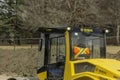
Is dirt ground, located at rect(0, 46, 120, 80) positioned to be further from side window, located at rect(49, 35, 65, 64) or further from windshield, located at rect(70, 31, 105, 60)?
windshield, located at rect(70, 31, 105, 60)

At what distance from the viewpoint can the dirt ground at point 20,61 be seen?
28.8m

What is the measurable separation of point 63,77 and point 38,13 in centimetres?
3696

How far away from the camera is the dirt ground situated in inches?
1134

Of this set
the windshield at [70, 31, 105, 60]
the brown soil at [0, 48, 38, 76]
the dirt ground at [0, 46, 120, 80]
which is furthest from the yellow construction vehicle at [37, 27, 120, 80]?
the brown soil at [0, 48, 38, 76]

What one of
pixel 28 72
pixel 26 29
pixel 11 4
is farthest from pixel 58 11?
pixel 28 72

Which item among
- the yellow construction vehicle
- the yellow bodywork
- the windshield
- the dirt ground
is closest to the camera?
the yellow construction vehicle

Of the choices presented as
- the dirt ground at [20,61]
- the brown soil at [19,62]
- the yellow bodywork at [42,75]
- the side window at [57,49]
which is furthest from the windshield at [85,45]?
the brown soil at [19,62]

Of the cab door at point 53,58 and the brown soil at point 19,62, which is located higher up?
the cab door at point 53,58

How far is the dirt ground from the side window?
1491 cm

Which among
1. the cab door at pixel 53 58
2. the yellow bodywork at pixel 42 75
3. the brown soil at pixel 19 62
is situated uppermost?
the cab door at pixel 53 58

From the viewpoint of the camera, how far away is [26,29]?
174ft

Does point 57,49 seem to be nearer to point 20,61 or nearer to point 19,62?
point 19,62

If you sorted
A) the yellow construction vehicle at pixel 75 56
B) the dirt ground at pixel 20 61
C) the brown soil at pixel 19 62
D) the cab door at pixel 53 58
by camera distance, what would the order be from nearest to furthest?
1. the yellow construction vehicle at pixel 75 56
2. the cab door at pixel 53 58
3. the dirt ground at pixel 20 61
4. the brown soil at pixel 19 62

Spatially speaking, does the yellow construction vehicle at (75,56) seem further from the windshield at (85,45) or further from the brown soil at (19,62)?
the brown soil at (19,62)
